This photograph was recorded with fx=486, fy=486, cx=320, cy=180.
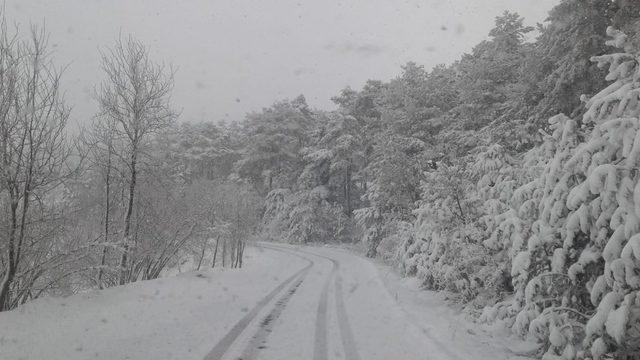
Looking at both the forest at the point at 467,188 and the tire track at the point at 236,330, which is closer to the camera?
the forest at the point at 467,188

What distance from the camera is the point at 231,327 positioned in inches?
431

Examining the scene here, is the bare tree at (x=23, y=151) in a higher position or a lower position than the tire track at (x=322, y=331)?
higher

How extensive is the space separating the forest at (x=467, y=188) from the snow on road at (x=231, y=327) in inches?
43.5

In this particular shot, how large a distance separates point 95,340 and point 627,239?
890cm

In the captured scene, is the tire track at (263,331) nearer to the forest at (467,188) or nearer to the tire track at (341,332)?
the tire track at (341,332)

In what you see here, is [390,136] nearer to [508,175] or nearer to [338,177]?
[508,175]

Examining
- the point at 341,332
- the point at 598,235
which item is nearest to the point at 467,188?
the point at 341,332

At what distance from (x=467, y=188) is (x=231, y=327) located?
8252mm

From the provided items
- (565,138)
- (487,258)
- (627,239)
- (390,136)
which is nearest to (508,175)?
(487,258)

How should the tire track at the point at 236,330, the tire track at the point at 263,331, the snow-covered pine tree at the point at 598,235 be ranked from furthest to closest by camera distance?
the tire track at the point at 263,331 < the tire track at the point at 236,330 < the snow-covered pine tree at the point at 598,235

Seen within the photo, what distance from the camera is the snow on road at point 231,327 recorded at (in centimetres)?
863

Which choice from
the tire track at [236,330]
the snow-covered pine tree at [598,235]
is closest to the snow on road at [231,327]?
the tire track at [236,330]

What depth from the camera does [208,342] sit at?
9.32 metres

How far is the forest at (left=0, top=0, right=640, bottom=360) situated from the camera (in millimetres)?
6812
